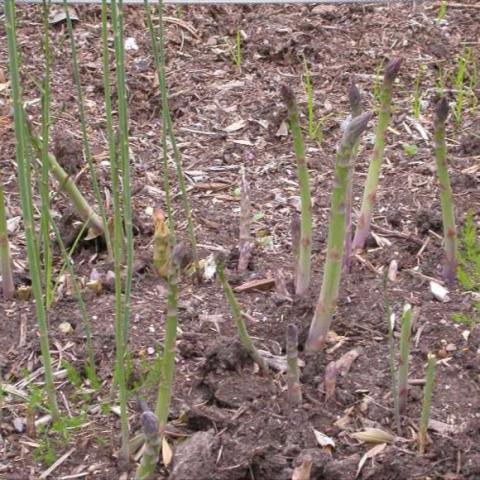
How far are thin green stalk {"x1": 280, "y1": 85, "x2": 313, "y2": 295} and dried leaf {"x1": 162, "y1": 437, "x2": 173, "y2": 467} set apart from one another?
1.53 feet

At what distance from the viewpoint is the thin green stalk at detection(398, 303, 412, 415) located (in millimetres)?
1478

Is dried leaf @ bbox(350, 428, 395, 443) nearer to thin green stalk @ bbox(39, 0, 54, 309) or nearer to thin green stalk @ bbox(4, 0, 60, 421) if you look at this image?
thin green stalk @ bbox(4, 0, 60, 421)

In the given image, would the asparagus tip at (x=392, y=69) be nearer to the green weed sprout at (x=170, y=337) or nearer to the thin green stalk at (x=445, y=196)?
the thin green stalk at (x=445, y=196)

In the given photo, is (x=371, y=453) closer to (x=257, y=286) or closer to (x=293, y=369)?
(x=293, y=369)

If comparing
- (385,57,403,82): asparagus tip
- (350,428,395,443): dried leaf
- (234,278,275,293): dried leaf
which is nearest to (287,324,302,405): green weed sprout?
(350,428,395,443): dried leaf

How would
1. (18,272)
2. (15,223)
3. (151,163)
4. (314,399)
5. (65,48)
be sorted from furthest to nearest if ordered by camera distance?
(65,48)
(151,163)
(15,223)
(18,272)
(314,399)

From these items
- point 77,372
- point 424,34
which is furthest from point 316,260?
point 424,34

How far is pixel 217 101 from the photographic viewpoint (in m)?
2.82

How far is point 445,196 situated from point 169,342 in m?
0.75

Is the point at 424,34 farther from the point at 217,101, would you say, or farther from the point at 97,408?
the point at 97,408

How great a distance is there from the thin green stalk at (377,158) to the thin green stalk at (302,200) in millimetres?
197

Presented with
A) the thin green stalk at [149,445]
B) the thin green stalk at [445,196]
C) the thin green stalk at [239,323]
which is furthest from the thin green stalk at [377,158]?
the thin green stalk at [149,445]

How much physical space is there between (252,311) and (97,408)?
404 mm

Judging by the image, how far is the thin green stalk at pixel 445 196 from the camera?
1.75 meters
